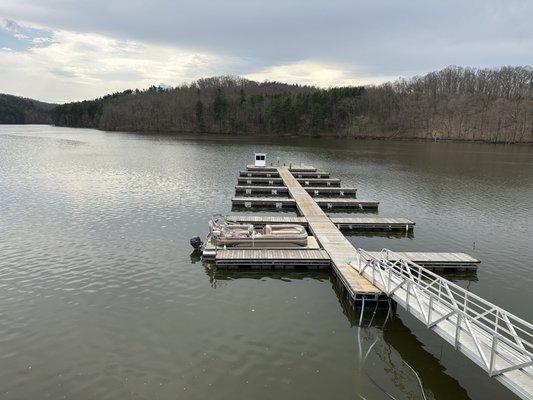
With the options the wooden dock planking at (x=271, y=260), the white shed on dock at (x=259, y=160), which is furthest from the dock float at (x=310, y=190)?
the wooden dock planking at (x=271, y=260)

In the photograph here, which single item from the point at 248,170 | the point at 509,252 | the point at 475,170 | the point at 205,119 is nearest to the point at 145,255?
the point at 509,252

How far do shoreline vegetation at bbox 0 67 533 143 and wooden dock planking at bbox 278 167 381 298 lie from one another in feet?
314

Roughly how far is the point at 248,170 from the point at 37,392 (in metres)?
42.6

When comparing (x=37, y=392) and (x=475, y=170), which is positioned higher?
(x=475, y=170)

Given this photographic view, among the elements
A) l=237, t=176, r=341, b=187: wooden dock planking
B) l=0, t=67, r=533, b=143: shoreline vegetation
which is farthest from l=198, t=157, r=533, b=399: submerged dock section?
l=0, t=67, r=533, b=143: shoreline vegetation

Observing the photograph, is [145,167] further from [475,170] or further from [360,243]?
[475,170]

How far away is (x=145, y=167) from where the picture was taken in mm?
53344

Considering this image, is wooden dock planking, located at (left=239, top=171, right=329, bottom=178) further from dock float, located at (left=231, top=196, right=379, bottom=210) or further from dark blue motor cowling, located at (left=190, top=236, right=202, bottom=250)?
dark blue motor cowling, located at (left=190, top=236, right=202, bottom=250)

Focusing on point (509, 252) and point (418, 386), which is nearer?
point (418, 386)

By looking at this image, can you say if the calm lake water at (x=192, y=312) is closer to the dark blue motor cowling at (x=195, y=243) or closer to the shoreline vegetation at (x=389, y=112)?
the dark blue motor cowling at (x=195, y=243)

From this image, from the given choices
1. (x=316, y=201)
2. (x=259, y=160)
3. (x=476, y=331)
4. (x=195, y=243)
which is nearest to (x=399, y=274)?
(x=476, y=331)

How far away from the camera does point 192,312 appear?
1535cm

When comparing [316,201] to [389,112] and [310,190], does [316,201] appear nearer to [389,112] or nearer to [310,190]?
[310,190]

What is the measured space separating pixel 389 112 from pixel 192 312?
5034 inches
